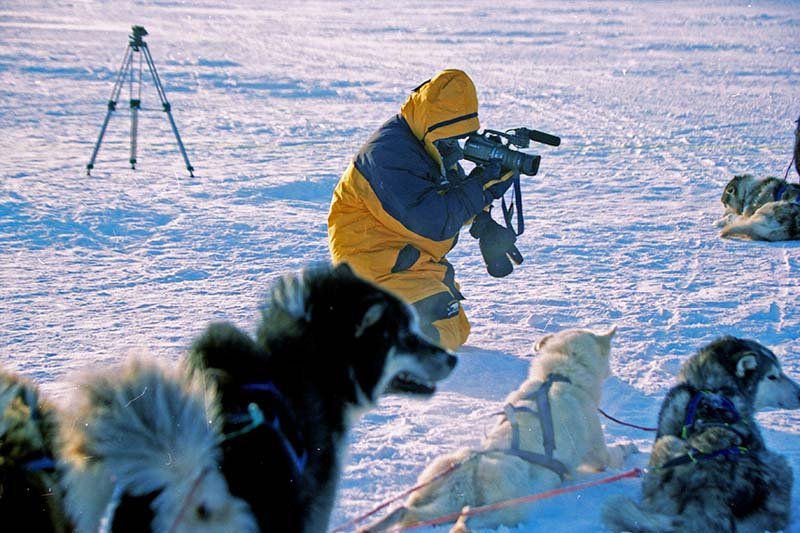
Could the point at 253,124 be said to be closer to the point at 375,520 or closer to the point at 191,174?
the point at 191,174

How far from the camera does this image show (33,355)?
3533 mm

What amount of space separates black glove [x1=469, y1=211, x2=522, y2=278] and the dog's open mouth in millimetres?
1720

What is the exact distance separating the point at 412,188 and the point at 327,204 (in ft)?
11.1

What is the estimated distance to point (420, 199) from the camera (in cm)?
344

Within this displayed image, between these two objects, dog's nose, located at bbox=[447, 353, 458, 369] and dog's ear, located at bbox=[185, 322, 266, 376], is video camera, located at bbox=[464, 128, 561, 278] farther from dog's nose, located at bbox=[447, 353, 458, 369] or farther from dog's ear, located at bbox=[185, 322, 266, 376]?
dog's ear, located at bbox=[185, 322, 266, 376]

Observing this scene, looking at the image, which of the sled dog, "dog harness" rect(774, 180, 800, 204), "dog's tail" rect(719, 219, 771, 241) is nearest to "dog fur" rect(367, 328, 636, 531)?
the sled dog

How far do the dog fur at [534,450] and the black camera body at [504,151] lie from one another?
3.07 ft

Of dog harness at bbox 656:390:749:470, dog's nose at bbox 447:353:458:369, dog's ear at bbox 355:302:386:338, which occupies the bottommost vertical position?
dog harness at bbox 656:390:749:470

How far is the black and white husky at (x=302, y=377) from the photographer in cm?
174

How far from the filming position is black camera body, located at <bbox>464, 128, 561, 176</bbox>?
11.9 feet

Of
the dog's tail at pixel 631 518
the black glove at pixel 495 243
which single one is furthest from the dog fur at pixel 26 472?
the black glove at pixel 495 243

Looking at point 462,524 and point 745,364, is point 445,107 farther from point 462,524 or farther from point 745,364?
point 462,524

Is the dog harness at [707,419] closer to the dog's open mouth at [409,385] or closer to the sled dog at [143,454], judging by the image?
the dog's open mouth at [409,385]

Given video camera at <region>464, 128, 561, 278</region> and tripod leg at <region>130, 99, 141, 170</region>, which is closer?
video camera at <region>464, 128, 561, 278</region>
